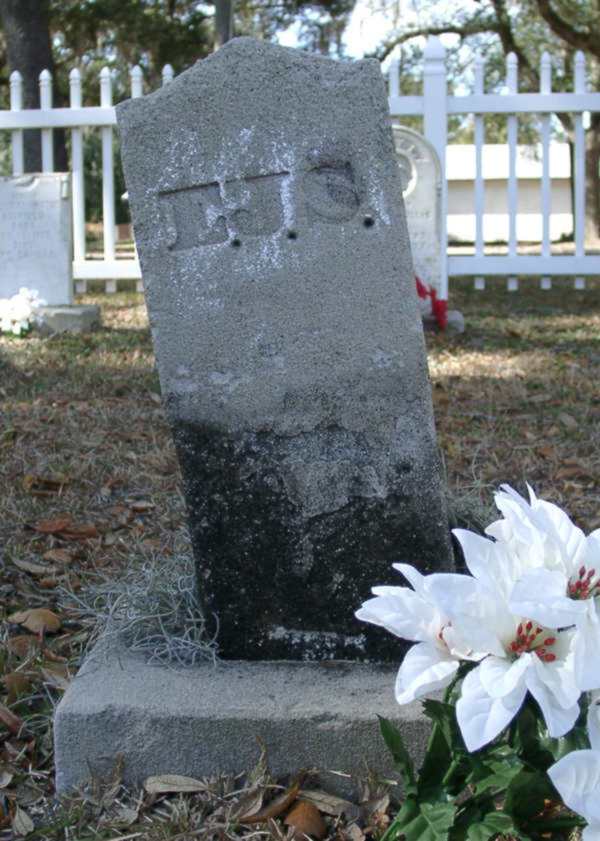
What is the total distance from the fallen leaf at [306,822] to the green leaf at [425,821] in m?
0.54

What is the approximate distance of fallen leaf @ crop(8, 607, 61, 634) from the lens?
3045mm

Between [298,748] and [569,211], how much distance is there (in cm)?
2558

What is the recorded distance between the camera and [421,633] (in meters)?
1.34

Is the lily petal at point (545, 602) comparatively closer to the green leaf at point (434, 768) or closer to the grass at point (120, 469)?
the green leaf at point (434, 768)

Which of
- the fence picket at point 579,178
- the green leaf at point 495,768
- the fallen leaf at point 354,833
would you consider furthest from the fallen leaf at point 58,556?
the fence picket at point 579,178

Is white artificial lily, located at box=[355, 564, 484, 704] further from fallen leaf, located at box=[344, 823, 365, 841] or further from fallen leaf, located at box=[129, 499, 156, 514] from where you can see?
fallen leaf, located at box=[129, 499, 156, 514]

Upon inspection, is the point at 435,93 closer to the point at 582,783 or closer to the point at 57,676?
the point at 57,676

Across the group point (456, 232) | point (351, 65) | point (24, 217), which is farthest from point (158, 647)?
point (456, 232)

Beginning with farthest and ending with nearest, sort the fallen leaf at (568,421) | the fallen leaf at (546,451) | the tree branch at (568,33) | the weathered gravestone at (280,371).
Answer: the tree branch at (568,33), the fallen leaf at (568,421), the fallen leaf at (546,451), the weathered gravestone at (280,371)

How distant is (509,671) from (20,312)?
6755 millimetres

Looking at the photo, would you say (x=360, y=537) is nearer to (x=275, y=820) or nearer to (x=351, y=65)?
(x=275, y=820)

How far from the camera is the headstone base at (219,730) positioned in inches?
86.8

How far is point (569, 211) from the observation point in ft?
86.7

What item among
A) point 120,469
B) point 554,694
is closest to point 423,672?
point 554,694
